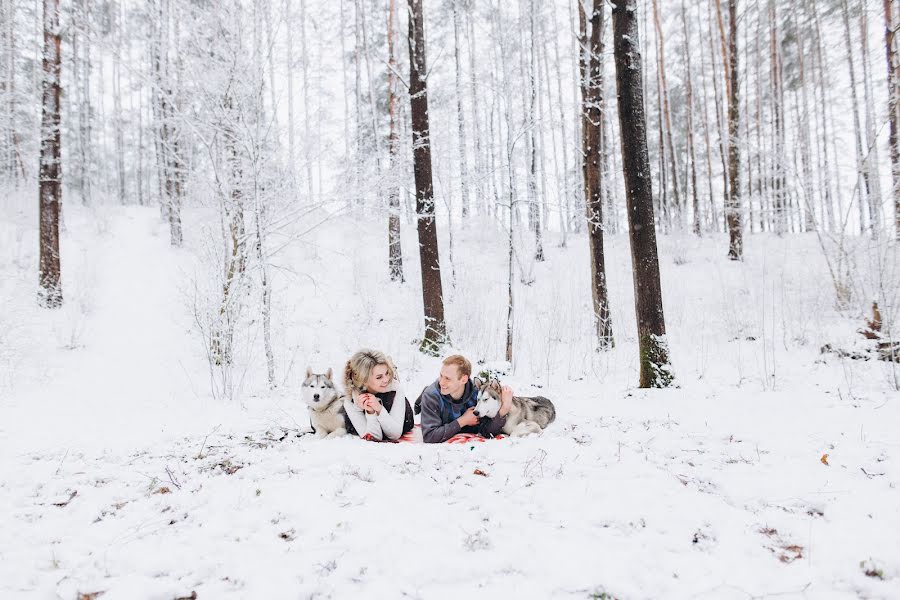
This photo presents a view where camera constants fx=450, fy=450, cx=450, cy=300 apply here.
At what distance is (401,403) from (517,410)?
110cm

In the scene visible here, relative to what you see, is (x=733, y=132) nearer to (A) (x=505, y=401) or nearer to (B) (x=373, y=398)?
(A) (x=505, y=401)

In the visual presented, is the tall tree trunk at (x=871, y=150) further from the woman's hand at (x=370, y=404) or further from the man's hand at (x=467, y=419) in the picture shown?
the woman's hand at (x=370, y=404)

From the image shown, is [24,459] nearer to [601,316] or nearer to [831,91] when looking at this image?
[601,316]

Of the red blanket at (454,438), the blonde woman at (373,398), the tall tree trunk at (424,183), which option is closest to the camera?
the red blanket at (454,438)

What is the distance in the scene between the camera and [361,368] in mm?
4086

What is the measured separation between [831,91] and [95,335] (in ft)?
85.3

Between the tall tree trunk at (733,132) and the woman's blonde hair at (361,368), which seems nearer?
the woman's blonde hair at (361,368)

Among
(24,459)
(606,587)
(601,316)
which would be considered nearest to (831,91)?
(601,316)

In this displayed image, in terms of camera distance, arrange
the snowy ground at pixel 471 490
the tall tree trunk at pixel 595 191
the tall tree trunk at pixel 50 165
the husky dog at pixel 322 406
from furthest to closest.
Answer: the tall tree trunk at pixel 50 165 < the tall tree trunk at pixel 595 191 < the husky dog at pixel 322 406 < the snowy ground at pixel 471 490

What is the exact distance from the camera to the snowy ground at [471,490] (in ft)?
5.99

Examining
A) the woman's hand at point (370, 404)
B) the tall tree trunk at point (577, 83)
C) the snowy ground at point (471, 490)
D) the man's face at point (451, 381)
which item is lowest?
the snowy ground at point (471, 490)

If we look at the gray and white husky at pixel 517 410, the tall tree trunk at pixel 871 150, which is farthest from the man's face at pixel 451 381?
the tall tree trunk at pixel 871 150

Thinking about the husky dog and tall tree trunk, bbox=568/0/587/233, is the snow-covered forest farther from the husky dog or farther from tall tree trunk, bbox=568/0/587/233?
tall tree trunk, bbox=568/0/587/233

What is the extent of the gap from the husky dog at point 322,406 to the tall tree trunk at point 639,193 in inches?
148
